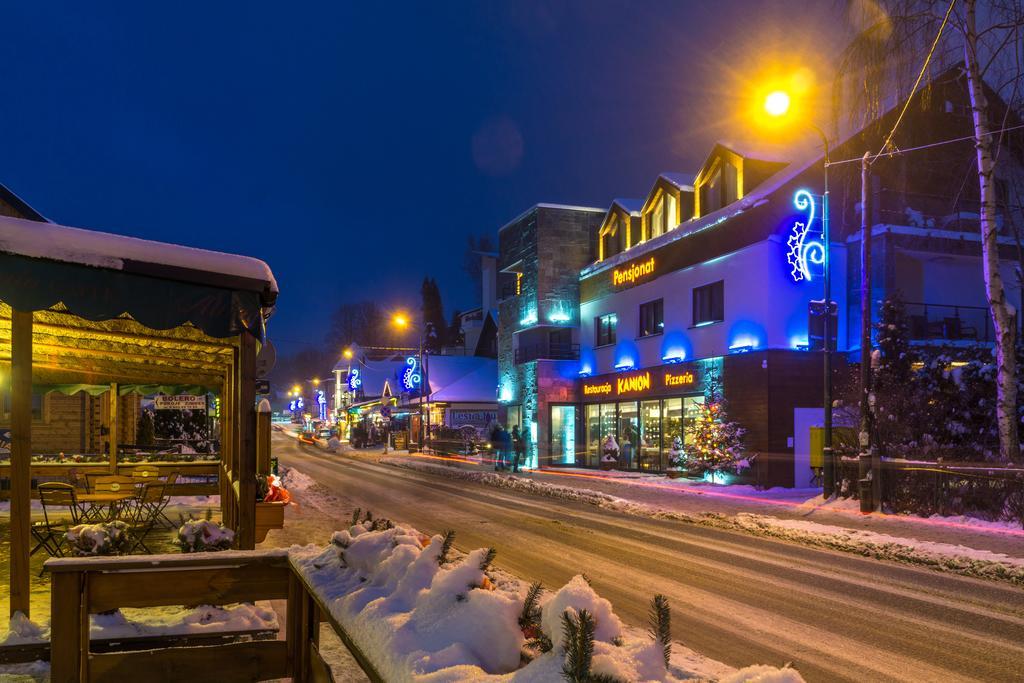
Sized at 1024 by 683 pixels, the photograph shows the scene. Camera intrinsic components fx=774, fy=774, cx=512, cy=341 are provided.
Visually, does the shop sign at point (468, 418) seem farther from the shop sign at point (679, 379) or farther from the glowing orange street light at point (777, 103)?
the glowing orange street light at point (777, 103)

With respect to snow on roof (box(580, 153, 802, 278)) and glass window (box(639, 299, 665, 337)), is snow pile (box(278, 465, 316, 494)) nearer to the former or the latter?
glass window (box(639, 299, 665, 337))

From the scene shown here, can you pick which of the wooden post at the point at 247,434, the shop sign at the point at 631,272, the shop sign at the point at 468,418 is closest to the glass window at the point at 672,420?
the shop sign at the point at 631,272

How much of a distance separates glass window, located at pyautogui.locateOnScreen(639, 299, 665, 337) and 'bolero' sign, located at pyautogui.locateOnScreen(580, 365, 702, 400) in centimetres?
166

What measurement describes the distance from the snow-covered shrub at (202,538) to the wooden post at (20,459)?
114 cm

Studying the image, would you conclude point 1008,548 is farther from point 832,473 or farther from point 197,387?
point 197,387

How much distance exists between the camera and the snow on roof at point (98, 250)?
5566mm

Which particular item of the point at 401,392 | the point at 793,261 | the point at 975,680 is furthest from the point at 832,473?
the point at 401,392

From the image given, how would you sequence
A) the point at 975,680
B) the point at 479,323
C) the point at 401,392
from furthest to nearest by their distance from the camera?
the point at 479,323, the point at 401,392, the point at 975,680

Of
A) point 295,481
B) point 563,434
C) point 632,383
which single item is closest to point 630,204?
point 632,383

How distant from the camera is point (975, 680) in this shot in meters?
6.14

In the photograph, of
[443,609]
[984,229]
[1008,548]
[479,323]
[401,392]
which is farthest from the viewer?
[479,323]

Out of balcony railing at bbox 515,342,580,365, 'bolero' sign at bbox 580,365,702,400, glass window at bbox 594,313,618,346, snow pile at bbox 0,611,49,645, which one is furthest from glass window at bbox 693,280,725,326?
snow pile at bbox 0,611,49,645

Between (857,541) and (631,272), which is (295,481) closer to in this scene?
(631,272)

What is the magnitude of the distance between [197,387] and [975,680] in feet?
48.5
